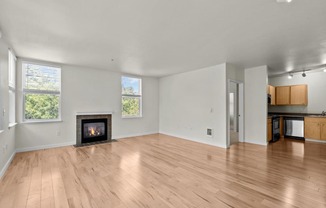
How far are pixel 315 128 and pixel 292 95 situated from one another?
1.43m

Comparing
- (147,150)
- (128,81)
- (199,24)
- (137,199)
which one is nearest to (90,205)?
(137,199)

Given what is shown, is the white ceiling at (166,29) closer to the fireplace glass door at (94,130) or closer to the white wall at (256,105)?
the white wall at (256,105)

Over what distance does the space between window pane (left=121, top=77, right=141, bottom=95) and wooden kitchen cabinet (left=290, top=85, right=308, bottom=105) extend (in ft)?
20.1

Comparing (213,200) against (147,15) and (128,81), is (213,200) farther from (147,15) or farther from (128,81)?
(128,81)

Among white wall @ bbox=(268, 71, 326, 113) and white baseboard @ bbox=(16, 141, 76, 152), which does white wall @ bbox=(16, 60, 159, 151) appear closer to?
white baseboard @ bbox=(16, 141, 76, 152)

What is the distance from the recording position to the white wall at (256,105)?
498 centimetres

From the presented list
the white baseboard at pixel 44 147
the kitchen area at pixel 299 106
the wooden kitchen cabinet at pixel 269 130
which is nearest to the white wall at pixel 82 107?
the white baseboard at pixel 44 147

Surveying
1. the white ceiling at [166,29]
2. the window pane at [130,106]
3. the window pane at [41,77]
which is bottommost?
the window pane at [130,106]

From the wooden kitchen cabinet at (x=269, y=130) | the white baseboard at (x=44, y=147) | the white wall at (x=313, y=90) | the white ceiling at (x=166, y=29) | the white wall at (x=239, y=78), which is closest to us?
the white ceiling at (x=166, y=29)

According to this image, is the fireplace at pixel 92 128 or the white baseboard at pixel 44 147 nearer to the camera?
the white baseboard at pixel 44 147

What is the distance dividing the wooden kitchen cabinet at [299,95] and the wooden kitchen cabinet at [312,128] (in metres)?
0.77

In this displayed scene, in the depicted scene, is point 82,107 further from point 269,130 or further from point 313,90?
point 313,90

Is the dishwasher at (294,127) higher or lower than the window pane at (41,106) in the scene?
lower

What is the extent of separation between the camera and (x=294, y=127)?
5969mm
